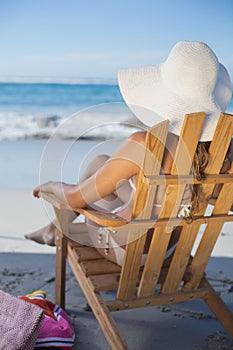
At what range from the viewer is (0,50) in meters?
14.1

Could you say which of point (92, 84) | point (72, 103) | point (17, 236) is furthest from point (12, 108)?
point (17, 236)

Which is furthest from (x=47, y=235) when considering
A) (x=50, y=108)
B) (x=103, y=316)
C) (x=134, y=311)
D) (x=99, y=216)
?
(x=50, y=108)

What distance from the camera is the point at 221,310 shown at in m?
1.87

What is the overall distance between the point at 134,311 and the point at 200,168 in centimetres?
93

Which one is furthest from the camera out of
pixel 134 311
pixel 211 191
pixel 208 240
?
pixel 134 311

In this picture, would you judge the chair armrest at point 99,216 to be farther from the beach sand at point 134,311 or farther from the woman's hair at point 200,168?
the beach sand at point 134,311

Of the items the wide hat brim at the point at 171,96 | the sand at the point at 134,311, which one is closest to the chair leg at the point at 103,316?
the sand at the point at 134,311

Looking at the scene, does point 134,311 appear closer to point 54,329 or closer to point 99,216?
point 54,329

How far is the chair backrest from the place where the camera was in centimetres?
146

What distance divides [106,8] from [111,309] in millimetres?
11583

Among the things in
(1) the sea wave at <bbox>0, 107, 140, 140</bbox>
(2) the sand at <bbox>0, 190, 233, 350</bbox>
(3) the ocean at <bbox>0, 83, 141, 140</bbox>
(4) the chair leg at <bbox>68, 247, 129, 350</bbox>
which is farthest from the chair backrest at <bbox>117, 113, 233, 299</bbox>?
(3) the ocean at <bbox>0, 83, 141, 140</bbox>

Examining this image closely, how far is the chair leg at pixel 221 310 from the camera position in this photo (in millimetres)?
1843

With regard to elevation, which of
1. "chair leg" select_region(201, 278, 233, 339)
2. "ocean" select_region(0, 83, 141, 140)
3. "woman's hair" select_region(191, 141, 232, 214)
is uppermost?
"woman's hair" select_region(191, 141, 232, 214)

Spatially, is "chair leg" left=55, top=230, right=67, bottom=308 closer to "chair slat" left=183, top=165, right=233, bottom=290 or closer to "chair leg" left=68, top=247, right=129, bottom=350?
"chair leg" left=68, top=247, right=129, bottom=350
